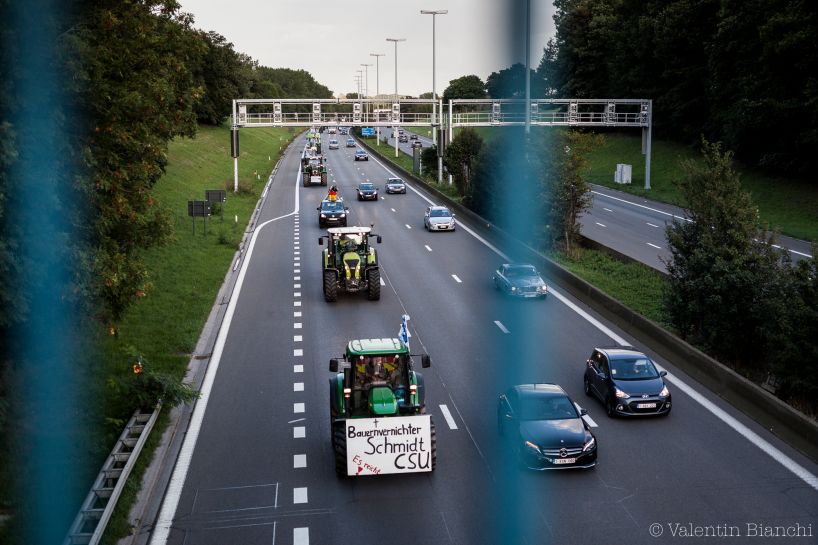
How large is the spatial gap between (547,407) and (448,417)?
114 inches

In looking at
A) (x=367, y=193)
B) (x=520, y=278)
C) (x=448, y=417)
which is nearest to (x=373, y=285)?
(x=520, y=278)

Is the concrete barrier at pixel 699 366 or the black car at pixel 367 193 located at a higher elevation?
the black car at pixel 367 193

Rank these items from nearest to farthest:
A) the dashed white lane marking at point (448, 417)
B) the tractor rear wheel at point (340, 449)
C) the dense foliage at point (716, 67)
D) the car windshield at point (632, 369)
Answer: the tractor rear wheel at point (340, 449) → the dashed white lane marking at point (448, 417) → the car windshield at point (632, 369) → the dense foliage at point (716, 67)

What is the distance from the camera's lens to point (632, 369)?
20656 mm

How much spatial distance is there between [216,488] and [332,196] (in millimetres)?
37510

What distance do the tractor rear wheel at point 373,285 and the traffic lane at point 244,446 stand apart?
3104 mm

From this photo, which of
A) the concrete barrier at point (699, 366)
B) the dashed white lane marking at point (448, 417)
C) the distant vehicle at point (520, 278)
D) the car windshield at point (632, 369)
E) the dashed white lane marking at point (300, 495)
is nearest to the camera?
the dashed white lane marking at point (300, 495)

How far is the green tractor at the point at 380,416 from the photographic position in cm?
1566

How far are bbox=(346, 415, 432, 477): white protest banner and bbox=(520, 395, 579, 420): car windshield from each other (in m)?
2.55

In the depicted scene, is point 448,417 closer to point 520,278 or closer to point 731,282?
point 731,282

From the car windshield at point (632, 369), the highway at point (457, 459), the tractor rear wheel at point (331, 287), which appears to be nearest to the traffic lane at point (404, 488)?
the highway at point (457, 459)

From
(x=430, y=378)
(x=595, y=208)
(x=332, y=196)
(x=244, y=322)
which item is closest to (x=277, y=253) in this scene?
(x=332, y=196)

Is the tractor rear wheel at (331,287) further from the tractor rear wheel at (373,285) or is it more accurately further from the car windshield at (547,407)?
the car windshield at (547,407)

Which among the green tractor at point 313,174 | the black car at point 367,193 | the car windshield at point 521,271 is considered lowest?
the car windshield at point 521,271
